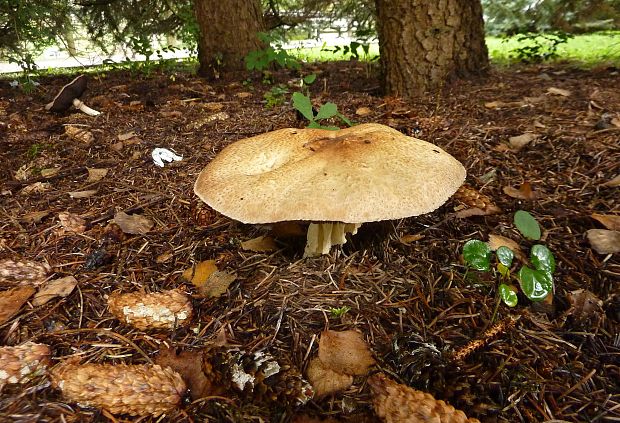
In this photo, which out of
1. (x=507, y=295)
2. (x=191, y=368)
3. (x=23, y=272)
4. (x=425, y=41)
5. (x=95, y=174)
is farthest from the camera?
(x=425, y=41)

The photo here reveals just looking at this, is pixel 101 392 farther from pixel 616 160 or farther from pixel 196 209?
pixel 616 160

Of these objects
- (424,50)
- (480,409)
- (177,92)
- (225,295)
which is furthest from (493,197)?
(177,92)

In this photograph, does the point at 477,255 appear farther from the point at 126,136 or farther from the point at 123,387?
the point at 126,136

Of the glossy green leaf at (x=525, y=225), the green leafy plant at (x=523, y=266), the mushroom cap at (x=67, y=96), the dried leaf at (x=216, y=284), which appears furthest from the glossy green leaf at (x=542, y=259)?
the mushroom cap at (x=67, y=96)

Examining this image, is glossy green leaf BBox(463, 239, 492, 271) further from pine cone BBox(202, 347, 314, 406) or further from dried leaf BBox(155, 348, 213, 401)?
dried leaf BBox(155, 348, 213, 401)

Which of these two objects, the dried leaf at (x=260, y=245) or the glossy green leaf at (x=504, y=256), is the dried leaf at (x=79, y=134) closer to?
the dried leaf at (x=260, y=245)

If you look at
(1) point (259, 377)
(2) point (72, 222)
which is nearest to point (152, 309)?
(1) point (259, 377)

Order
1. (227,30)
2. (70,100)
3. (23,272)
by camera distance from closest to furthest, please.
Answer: (23,272), (70,100), (227,30)
